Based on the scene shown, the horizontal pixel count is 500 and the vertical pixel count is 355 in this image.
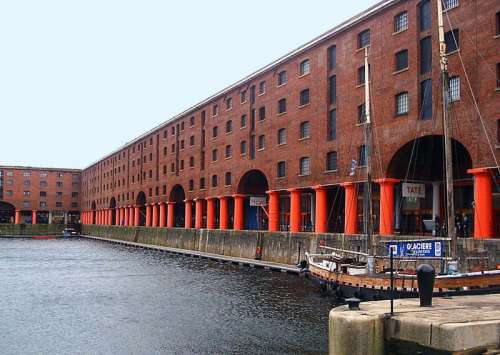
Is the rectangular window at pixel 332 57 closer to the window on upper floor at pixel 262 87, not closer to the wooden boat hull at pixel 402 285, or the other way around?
the window on upper floor at pixel 262 87

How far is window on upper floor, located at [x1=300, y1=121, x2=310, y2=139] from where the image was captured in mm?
44928

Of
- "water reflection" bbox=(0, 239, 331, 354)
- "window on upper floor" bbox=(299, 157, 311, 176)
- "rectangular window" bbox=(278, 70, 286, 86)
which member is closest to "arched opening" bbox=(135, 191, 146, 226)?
"rectangular window" bbox=(278, 70, 286, 86)

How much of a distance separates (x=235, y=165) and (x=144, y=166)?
3399 centimetres

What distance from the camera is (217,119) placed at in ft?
205

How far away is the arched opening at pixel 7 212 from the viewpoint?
13175 centimetres

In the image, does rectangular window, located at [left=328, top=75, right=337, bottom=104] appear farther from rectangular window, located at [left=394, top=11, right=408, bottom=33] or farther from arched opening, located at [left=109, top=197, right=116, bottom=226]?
arched opening, located at [left=109, top=197, right=116, bottom=226]

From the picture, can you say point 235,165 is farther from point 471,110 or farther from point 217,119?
point 471,110

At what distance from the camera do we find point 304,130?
45.4 metres

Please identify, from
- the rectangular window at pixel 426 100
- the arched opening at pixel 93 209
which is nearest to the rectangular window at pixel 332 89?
the rectangular window at pixel 426 100

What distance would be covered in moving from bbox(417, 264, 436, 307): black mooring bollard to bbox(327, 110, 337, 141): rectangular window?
99.4ft

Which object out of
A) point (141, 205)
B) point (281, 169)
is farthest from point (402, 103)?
point (141, 205)

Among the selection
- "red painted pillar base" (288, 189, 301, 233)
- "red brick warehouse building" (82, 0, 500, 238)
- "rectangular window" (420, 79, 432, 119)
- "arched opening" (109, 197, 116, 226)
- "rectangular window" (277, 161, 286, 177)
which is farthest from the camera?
"arched opening" (109, 197, 116, 226)

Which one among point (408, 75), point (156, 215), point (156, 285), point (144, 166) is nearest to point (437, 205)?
point (408, 75)

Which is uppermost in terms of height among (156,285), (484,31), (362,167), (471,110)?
(484,31)
